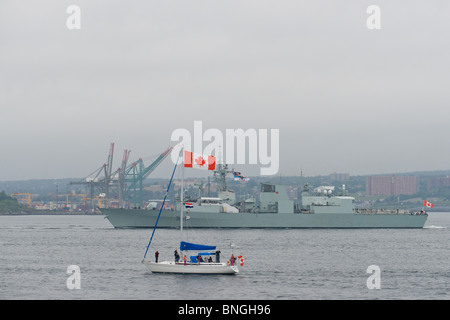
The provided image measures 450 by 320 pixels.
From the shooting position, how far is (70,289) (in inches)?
1329

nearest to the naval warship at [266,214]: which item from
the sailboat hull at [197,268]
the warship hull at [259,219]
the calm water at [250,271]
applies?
the warship hull at [259,219]

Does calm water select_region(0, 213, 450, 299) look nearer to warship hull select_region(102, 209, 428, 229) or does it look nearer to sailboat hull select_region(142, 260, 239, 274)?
sailboat hull select_region(142, 260, 239, 274)

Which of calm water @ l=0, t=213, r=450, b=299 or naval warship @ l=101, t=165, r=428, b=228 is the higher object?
naval warship @ l=101, t=165, r=428, b=228

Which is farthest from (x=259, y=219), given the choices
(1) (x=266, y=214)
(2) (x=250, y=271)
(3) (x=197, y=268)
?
(3) (x=197, y=268)

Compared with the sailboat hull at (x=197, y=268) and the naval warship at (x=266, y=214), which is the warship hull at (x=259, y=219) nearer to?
the naval warship at (x=266, y=214)

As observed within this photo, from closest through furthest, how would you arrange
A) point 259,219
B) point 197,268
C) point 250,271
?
point 197,268 < point 250,271 < point 259,219

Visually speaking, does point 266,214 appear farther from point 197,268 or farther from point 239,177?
point 197,268

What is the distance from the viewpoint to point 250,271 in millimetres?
40406

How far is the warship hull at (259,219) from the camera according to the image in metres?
81.6

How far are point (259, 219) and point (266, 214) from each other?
1.03 meters

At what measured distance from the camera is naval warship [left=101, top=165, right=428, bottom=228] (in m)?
81.7

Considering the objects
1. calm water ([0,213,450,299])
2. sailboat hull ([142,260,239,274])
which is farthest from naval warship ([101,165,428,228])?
sailboat hull ([142,260,239,274])
